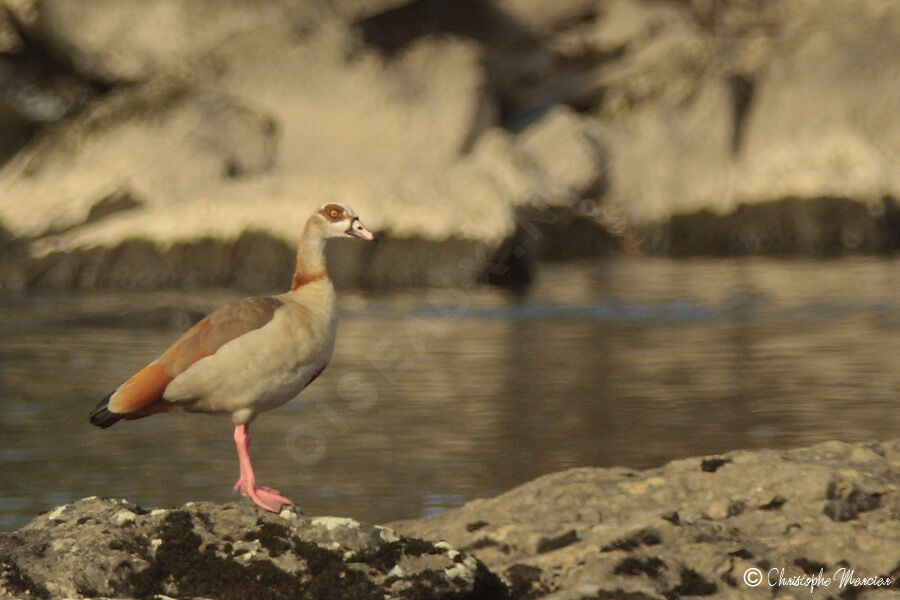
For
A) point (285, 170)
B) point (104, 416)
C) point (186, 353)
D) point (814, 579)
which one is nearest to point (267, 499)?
point (186, 353)

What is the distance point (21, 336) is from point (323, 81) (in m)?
16.8

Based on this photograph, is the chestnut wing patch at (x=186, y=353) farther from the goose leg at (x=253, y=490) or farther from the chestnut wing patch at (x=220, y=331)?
the goose leg at (x=253, y=490)

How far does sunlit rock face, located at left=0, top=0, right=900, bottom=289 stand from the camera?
36.3m

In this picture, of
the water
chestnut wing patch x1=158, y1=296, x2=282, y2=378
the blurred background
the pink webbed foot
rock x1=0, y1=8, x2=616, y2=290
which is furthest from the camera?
rock x1=0, y1=8, x2=616, y2=290

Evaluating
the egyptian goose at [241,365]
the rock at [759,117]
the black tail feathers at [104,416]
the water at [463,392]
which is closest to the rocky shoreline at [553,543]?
the egyptian goose at [241,365]

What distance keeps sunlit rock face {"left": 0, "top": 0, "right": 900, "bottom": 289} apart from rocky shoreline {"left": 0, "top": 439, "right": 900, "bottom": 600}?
78.5ft

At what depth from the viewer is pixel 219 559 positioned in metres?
7.33

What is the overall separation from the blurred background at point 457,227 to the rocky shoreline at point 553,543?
209 centimetres

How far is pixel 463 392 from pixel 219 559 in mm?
9387

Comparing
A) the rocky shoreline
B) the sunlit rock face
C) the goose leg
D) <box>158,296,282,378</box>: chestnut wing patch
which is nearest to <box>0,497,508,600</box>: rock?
the rocky shoreline

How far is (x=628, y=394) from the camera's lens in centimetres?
1638

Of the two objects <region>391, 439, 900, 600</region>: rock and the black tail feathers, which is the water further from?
the black tail feathers

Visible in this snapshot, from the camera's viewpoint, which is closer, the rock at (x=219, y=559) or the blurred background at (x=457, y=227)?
the rock at (x=219, y=559)

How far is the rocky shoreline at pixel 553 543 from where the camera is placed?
721 centimetres
